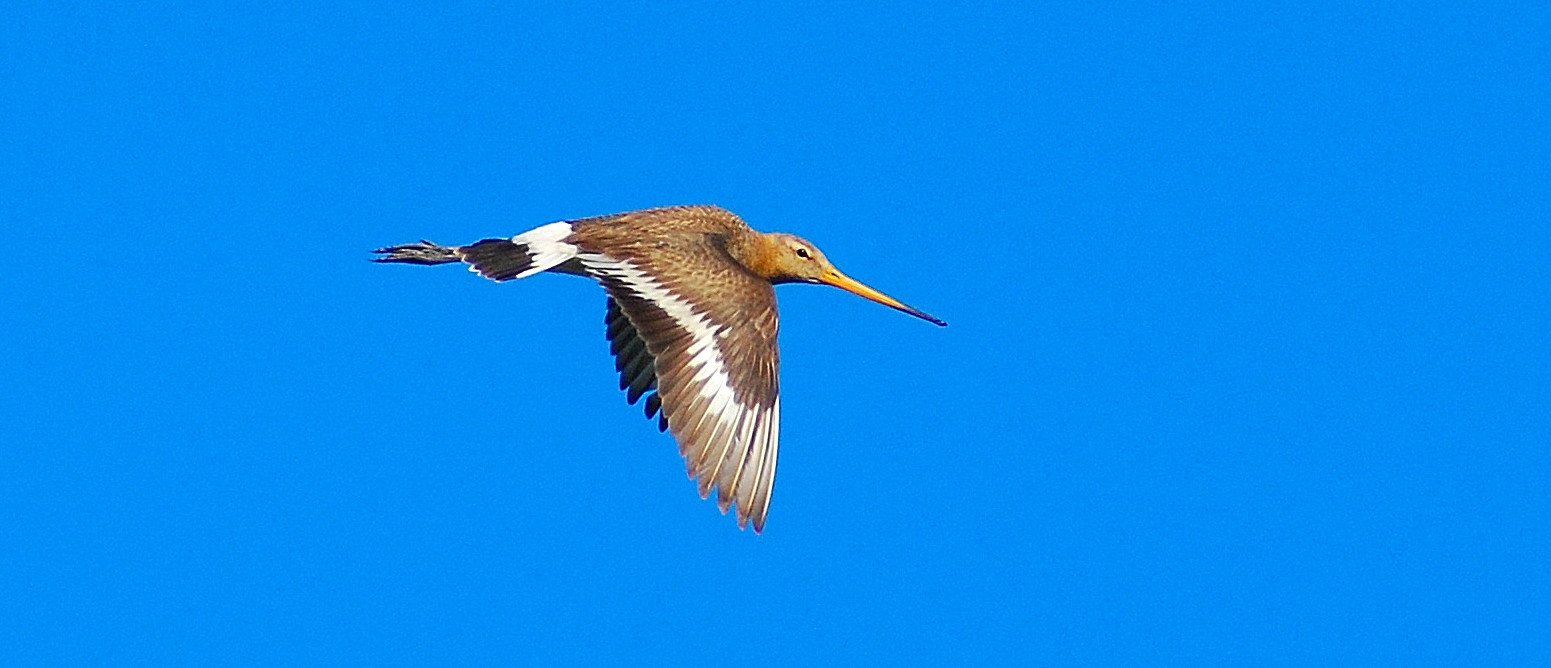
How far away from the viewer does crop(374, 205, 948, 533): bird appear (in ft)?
26.6

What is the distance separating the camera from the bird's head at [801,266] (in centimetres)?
959

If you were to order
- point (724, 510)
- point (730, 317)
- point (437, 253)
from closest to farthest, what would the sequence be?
1. point (724, 510)
2. point (730, 317)
3. point (437, 253)

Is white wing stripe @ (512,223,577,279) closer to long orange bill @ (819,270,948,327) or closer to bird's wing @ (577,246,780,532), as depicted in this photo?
bird's wing @ (577,246,780,532)

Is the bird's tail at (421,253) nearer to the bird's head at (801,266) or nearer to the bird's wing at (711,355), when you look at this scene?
the bird's wing at (711,355)

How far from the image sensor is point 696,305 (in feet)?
27.8

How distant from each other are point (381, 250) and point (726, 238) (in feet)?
5.14

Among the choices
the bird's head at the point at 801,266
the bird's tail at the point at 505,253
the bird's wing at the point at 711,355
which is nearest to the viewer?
the bird's wing at the point at 711,355

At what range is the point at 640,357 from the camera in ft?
30.2

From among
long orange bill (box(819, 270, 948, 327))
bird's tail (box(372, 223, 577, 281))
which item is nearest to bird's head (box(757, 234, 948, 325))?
long orange bill (box(819, 270, 948, 327))

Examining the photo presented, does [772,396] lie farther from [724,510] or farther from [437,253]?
[437,253]

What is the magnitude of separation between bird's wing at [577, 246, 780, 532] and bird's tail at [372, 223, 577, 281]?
0.18 m

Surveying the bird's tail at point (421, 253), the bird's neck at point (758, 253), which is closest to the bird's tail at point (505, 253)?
the bird's tail at point (421, 253)

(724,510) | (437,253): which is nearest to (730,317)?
(724,510)

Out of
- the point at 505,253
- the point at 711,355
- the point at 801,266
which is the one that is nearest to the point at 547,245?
the point at 505,253
